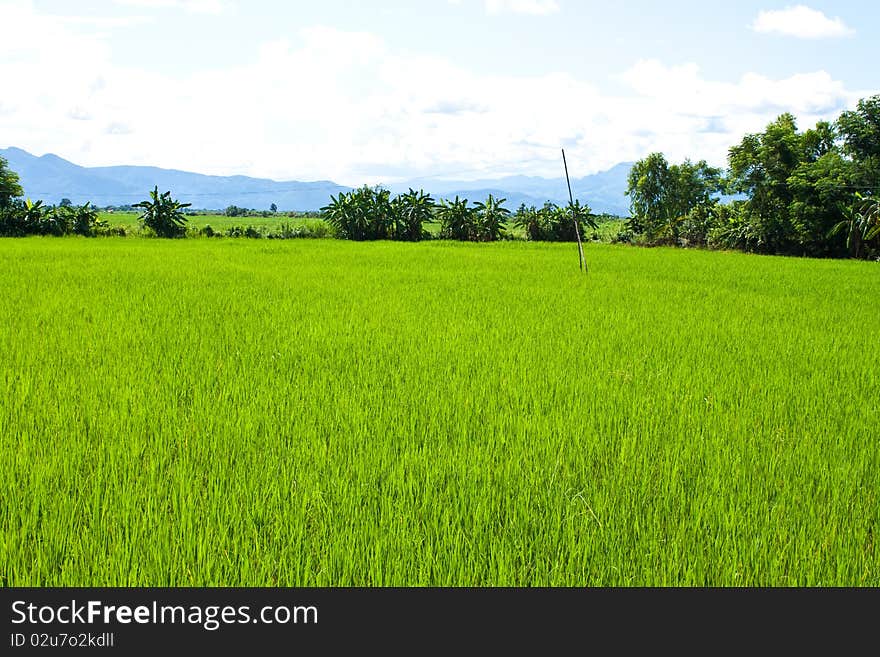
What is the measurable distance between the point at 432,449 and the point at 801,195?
2269cm

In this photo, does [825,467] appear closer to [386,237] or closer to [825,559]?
[825,559]

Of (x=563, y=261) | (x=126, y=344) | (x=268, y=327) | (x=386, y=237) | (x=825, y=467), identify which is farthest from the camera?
(x=386, y=237)

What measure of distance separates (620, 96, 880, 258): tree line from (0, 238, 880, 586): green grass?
1566cm

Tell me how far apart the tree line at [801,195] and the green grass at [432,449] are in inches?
617

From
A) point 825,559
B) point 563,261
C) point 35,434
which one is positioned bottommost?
point 825,559

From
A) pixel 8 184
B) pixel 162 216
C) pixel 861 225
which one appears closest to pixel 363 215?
pixel 162 216

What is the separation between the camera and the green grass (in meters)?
1.98

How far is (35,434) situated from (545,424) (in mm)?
2604

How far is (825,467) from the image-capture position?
2820mm

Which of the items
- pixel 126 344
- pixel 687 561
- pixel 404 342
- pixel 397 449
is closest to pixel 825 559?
pixel 687 561

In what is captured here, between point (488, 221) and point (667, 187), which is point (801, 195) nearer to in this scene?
point (488, 221)

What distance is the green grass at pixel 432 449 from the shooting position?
1982 millimetres

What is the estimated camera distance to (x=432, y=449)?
2.92m

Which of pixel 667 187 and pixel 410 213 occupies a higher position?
pixel 667 187
